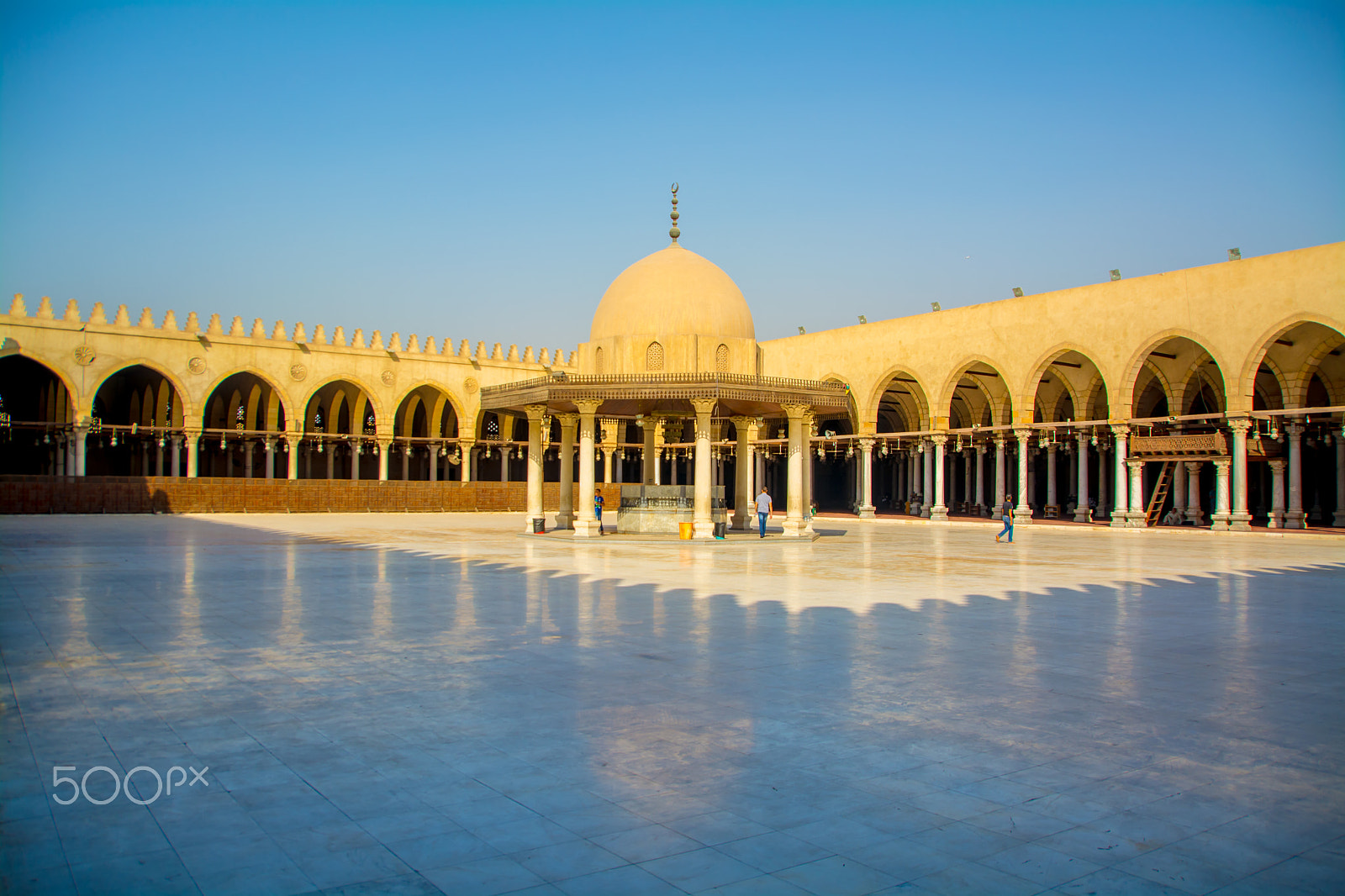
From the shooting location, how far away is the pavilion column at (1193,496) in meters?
28.9

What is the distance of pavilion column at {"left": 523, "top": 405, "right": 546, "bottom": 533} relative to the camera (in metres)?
22.3

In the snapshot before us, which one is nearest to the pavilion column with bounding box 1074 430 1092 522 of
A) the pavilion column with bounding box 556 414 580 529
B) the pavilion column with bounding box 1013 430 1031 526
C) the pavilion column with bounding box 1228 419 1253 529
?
the pavilion column with bounding box 1013 430 1031 526

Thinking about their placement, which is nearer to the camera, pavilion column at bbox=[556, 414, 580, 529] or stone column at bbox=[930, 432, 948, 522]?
pavilion column at bbox=[556, 414, 580, 529]

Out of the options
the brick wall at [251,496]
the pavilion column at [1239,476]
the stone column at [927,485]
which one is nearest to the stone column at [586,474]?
the brick wall at [251,496]

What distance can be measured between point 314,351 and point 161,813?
123ft

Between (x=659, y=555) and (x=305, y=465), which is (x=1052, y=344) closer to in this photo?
(x=659, y=555)

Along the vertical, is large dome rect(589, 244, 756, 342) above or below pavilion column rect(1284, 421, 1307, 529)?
above

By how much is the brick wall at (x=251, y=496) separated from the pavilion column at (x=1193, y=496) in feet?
55.3

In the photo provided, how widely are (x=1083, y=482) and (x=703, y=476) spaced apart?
1558cm

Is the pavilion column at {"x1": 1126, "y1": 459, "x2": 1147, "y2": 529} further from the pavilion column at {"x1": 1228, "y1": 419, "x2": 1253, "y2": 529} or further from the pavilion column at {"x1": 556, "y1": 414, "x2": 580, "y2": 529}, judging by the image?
the pavilion column at {"x1": 556, "y1": 414, "x2": 580, "y2": 529}

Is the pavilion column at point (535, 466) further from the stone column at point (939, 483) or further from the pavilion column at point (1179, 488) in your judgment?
the pavilion column at point (1179, 488)

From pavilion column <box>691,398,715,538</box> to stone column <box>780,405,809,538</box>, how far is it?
2.03 meters

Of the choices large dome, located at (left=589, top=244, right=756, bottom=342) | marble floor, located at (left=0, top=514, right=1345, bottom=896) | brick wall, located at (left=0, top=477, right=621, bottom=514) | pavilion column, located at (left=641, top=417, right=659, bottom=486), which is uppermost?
large dome, located at (left=589, top=244, right=756, bottom=342)

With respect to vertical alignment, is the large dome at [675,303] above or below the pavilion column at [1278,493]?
above
